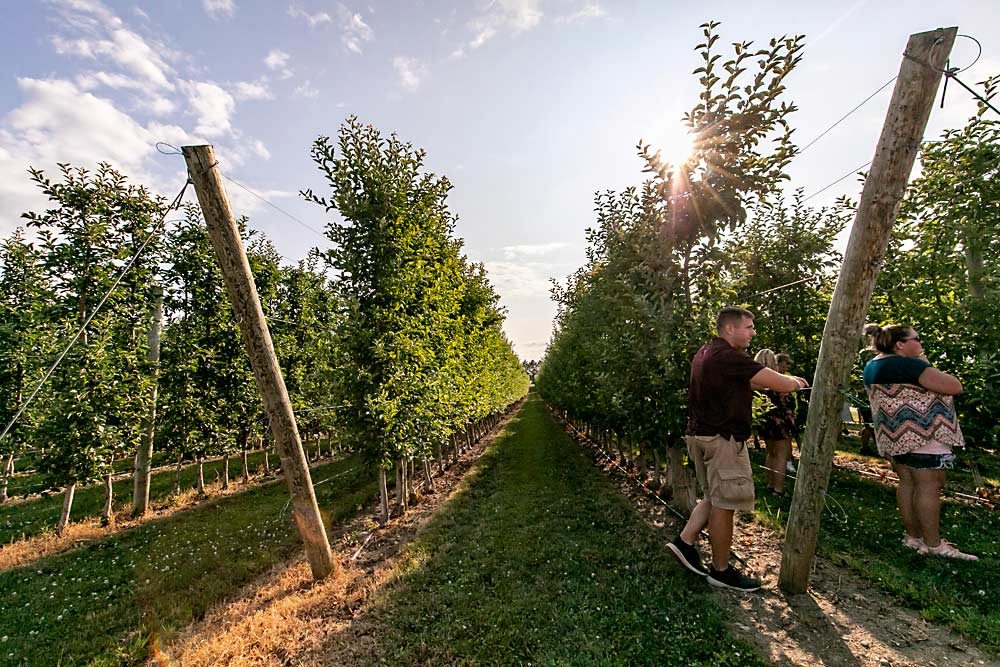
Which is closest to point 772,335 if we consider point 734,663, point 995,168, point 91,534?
point 995,168

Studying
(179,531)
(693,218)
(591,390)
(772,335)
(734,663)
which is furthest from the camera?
(591,390)

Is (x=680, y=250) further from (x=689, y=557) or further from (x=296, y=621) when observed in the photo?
(x=296, y=621)

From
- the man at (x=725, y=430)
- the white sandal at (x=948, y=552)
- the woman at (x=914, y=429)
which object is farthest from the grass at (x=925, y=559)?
the man at (x=725, y=430)

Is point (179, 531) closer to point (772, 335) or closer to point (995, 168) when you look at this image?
point (772, 335)

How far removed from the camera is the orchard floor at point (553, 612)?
138 inches

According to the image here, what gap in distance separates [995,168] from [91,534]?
61.8 ft

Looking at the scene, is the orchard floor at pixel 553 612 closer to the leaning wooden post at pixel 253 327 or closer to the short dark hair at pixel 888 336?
the leaning wooden post at pixel 253 327

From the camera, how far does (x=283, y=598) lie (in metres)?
5.25

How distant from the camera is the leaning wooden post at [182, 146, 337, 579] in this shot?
484cm

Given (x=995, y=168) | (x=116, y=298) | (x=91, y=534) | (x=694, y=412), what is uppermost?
(x=995, y=168)

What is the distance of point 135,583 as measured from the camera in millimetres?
6020

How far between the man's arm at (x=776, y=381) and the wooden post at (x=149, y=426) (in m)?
12.4

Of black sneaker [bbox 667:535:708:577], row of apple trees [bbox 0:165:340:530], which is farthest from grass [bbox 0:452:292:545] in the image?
black sneaker [bbox 667:535:708:577]

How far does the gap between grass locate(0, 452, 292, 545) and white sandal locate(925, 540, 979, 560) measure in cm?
1586
